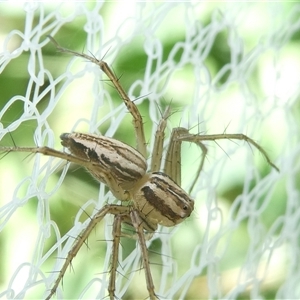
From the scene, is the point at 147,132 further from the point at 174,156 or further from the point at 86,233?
the point at 86,233

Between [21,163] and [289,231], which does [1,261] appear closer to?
[21,163]

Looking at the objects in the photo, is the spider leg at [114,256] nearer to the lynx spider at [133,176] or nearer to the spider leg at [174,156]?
the lynx spider at [133,176]

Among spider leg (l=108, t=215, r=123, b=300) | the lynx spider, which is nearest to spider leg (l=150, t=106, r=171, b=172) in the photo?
the lynx spider

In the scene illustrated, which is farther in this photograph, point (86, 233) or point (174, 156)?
point (174, 156)

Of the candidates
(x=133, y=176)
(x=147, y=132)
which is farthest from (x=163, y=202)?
(x=147, y=132)

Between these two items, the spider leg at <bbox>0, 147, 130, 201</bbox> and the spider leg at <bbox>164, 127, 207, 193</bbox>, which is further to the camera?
the spider leg at <bbox>164, 127, 207, 193</bbox>

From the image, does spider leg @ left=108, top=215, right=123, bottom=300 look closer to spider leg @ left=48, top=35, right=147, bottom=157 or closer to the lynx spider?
the lynx spider

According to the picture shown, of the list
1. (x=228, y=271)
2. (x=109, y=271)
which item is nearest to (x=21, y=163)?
(x=109, y=271)
